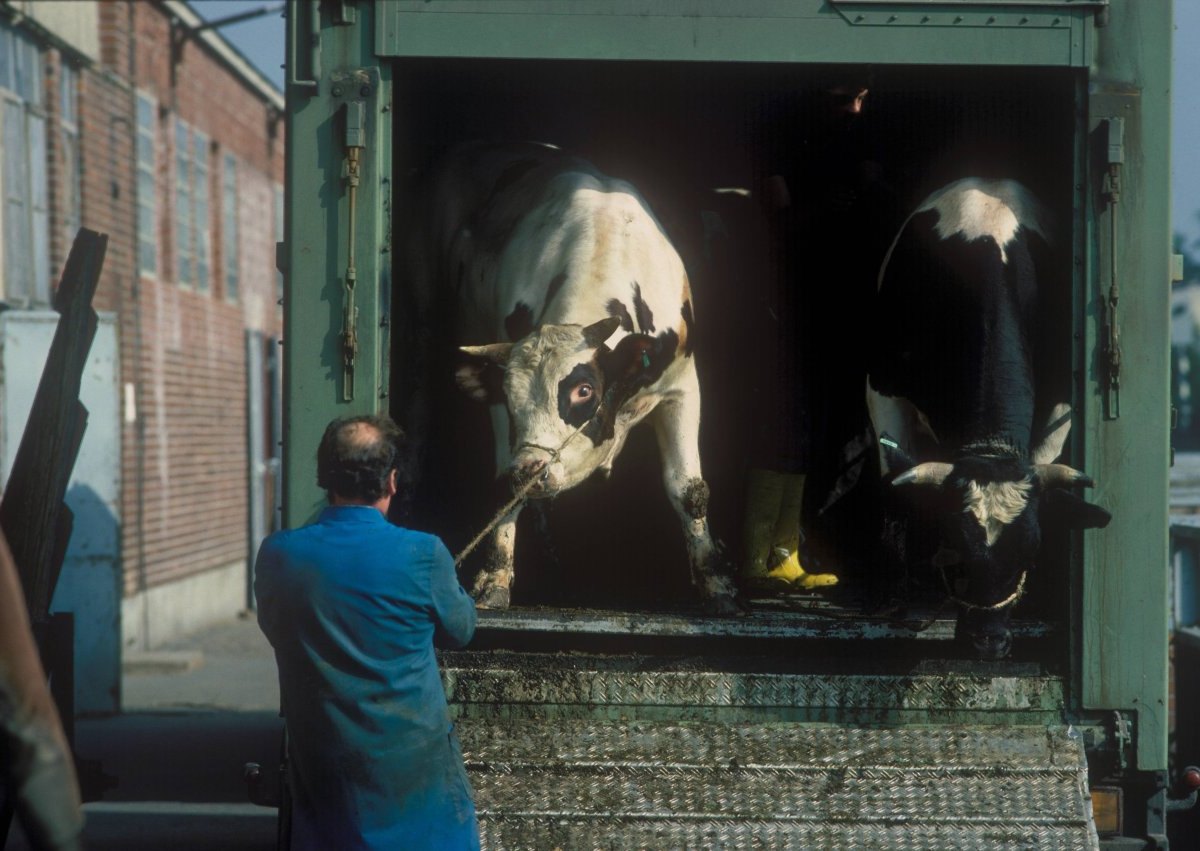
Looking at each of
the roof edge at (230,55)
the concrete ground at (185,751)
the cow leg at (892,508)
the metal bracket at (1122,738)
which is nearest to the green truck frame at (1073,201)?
the metal bracket at (1122,738)

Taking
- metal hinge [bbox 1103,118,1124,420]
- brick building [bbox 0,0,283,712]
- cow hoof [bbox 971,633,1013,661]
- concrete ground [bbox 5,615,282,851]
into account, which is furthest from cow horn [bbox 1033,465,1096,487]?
brick building [bbox 0,0,283,712]

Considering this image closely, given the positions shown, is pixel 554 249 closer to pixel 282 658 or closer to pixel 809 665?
pixel 809 665

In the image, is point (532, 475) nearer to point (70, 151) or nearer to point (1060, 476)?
point (1060, 476)

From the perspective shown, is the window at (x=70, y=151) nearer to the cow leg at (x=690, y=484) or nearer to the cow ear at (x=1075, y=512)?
the cow leg at (x=690, y=484)

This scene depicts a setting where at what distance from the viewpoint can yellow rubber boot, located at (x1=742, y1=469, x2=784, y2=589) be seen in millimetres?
7348

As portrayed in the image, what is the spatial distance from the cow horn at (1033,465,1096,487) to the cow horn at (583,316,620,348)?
4.83ft

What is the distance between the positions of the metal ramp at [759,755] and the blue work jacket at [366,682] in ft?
2.55

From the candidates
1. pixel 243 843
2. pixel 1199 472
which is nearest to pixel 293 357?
pixel 243 843

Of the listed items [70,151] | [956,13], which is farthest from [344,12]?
[70,151]

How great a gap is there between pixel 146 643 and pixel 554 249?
11868mm

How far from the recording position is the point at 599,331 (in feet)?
20.5

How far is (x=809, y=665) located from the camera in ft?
18.8

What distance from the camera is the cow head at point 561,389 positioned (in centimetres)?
612

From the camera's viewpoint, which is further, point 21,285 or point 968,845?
point 21,285
